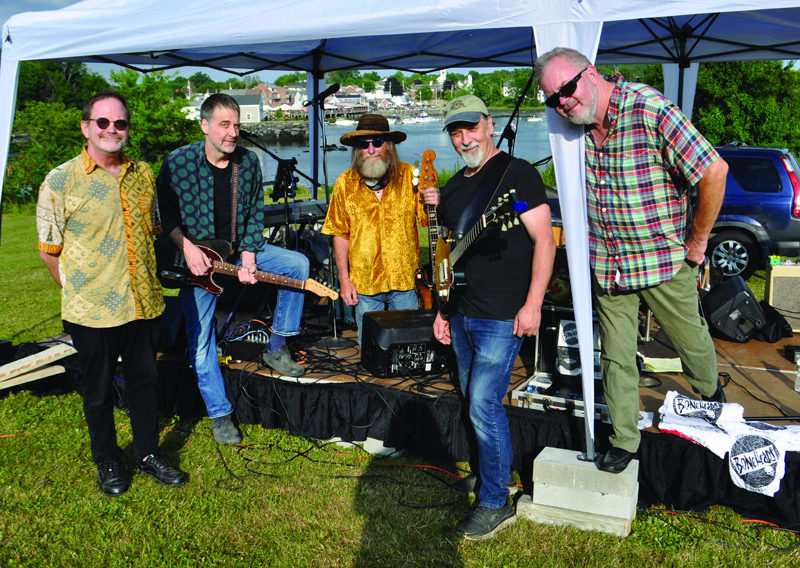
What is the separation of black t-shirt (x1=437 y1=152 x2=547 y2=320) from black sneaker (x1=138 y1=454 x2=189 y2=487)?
192 cm

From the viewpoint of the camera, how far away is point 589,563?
2918 millimetres

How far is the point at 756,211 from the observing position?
801cm

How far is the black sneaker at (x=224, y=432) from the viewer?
13.9ft

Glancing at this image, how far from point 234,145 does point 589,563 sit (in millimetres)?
2954

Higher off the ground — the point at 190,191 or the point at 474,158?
the point at 474,158

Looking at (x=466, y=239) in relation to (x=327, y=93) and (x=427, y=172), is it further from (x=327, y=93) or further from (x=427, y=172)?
(x=327, y=93)

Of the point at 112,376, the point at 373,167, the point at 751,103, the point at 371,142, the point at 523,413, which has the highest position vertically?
the point at 751,103

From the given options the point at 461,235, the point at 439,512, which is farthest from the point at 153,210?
the point at 439,512

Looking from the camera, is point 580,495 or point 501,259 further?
point 580,495

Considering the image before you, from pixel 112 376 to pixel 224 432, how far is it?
3.05 feet

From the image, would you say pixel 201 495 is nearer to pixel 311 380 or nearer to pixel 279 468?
pixel 279 468

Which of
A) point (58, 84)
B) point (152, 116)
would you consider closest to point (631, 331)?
point (152, 116)

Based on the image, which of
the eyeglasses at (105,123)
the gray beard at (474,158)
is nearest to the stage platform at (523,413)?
the gray beard at (474,158)

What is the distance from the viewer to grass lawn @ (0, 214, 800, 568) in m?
3.05
